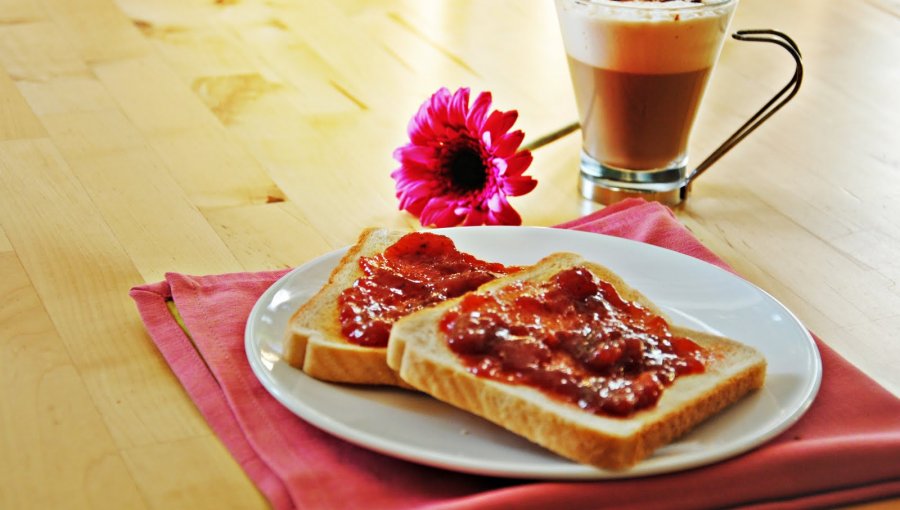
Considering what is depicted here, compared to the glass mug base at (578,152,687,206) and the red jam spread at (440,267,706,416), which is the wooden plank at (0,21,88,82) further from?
the red jam spread at (440,267,706,416)

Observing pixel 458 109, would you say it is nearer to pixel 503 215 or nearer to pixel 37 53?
pixel 503 215

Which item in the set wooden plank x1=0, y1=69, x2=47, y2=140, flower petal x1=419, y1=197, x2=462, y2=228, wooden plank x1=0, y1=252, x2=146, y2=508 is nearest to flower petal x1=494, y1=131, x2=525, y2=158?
flower petal x1=419, y1=197, x2=462, y2=228

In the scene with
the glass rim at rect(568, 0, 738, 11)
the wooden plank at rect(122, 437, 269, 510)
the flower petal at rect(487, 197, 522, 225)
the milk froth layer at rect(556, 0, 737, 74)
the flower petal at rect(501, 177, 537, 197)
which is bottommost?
the flower petal at rect(487, 197, 522, 225)

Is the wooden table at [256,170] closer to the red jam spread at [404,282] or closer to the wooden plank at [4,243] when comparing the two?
the wooden plank at [4,243]

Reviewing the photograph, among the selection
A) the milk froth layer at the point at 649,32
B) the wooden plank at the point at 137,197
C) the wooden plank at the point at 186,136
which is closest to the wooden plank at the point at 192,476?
the wooden plank at the point at 137,197

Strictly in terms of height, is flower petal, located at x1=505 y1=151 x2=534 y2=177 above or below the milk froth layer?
below
